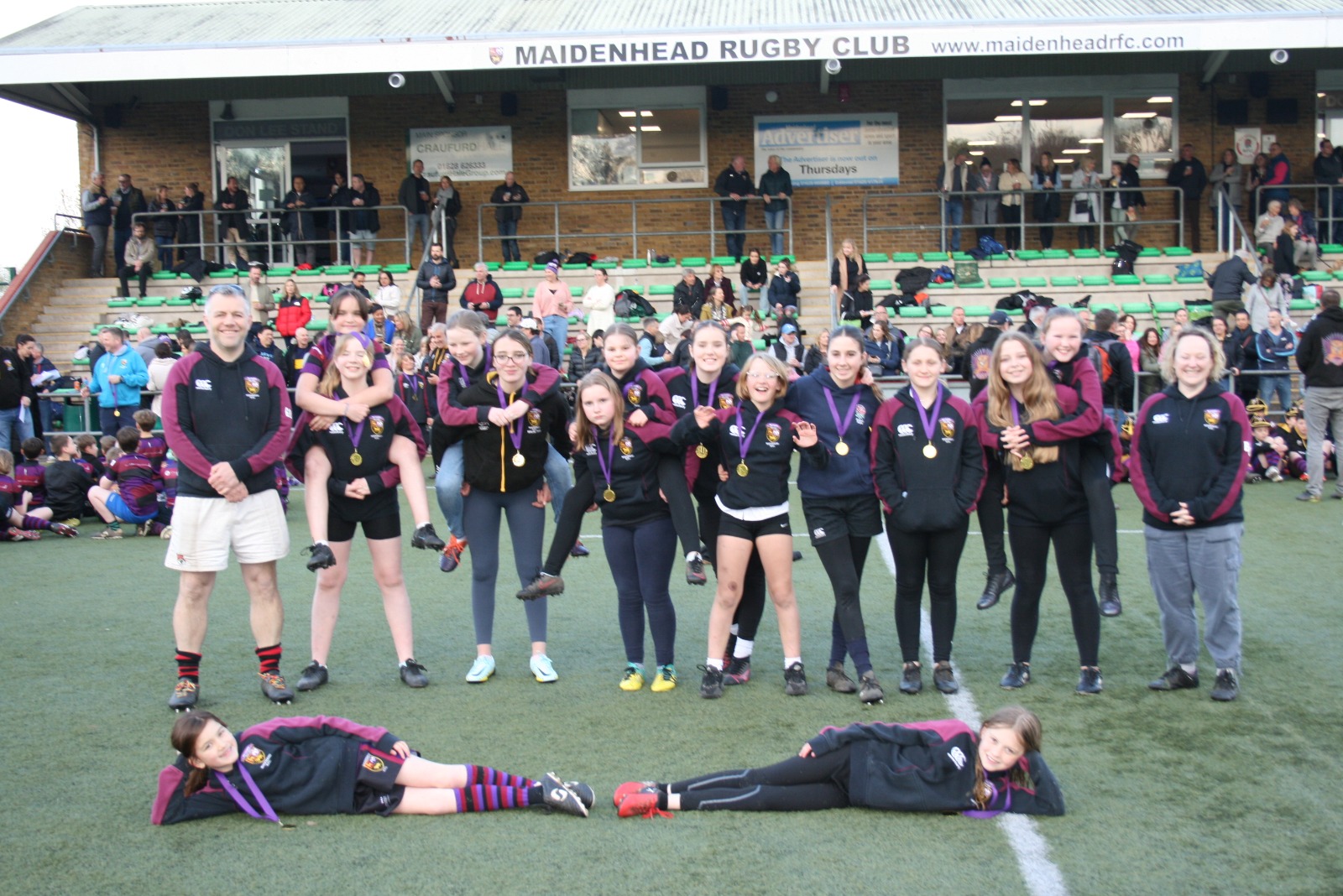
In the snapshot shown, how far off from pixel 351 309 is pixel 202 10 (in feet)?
68.7

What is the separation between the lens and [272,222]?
2161 cm

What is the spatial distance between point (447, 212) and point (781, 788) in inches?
711

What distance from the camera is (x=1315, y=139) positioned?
2131 centimetres

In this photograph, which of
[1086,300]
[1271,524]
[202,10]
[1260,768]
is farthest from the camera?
[202,10]

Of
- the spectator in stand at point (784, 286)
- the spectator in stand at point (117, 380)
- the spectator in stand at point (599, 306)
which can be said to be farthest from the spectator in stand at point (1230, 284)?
the spectator in stand at point (117, 380)

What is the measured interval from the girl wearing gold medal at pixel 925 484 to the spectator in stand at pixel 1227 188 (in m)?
16.4

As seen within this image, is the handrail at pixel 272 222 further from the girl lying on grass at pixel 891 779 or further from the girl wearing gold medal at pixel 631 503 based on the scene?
the girl lying on grass at pixel 891 779

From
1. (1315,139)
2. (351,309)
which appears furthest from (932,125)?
(351,309)

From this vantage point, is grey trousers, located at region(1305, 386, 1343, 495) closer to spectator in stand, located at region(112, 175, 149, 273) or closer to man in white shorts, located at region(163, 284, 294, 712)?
man in white shorts, located at region(163, 284, 294, 712)

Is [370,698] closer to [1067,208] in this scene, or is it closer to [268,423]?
[268,423]

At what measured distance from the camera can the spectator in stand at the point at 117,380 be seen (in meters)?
13.9

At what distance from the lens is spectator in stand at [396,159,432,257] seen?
20.4 m

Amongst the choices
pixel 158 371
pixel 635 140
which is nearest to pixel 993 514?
pixel 158 371

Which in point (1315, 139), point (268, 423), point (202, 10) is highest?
point (202, 10)
